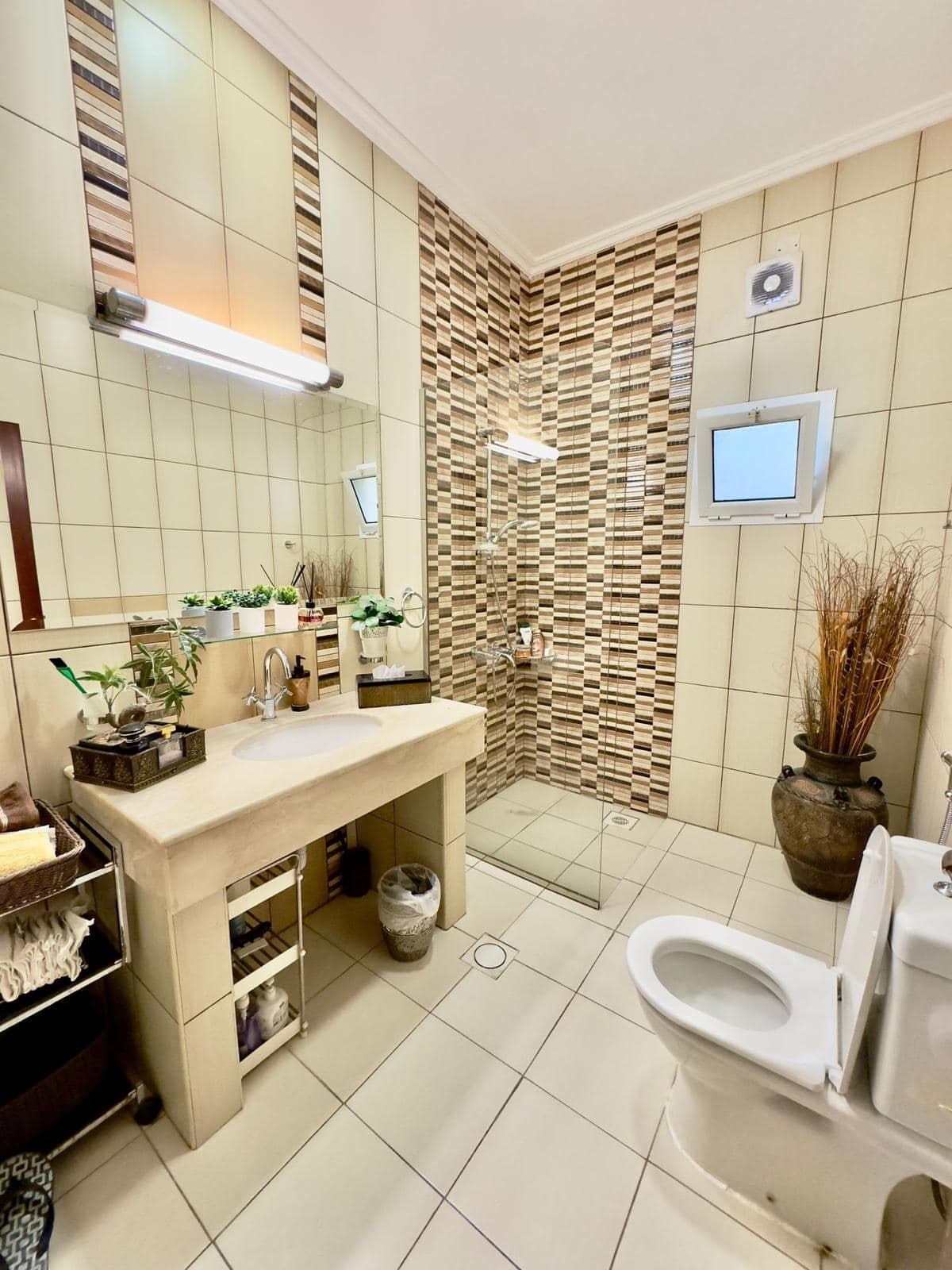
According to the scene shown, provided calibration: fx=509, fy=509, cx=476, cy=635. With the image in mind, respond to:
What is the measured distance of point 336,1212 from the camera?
3.52ft

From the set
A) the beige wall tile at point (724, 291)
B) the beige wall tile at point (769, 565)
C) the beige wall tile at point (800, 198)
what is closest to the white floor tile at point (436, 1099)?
the beige wall tile at point (769, 565)

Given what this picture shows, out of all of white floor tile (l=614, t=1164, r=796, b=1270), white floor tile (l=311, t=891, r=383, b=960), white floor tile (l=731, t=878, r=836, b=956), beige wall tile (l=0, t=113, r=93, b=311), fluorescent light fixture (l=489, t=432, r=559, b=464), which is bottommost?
white floor tile (l=614, t=1164, r=796, b=1270)

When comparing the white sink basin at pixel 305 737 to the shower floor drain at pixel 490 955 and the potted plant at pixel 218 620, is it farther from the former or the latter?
the shower floor drain at pixel 490 955

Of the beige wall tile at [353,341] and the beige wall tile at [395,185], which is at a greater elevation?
the beige wall tile at [395,185]

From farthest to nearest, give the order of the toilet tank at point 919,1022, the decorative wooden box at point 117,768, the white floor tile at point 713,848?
the white floor tile at point 713,848
the decorative wooden box at point 117,768
the toilet tank at point 919,1022

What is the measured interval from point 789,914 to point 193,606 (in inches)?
94.0

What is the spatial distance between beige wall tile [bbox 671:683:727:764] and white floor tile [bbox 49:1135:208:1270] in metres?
→ 2.31

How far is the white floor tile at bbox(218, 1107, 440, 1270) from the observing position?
1.00 m

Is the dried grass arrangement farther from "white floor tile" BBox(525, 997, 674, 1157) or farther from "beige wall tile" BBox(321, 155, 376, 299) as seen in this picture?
"beige wall tile" BBox(321, 155, 376, 299)

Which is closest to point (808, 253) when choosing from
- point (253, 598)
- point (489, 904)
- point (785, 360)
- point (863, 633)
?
point (785, 360)

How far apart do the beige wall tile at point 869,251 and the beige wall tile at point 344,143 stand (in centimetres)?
181

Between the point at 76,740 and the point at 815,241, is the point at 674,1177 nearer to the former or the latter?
the point at 76,740

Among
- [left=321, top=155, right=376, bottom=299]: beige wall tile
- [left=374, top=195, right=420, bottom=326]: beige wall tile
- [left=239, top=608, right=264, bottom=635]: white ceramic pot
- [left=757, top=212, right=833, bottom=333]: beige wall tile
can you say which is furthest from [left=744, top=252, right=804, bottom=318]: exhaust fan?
[left=239, top=608, right=264, bottom=635]: white ceramic pot

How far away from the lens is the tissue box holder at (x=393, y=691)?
5.90 ft
